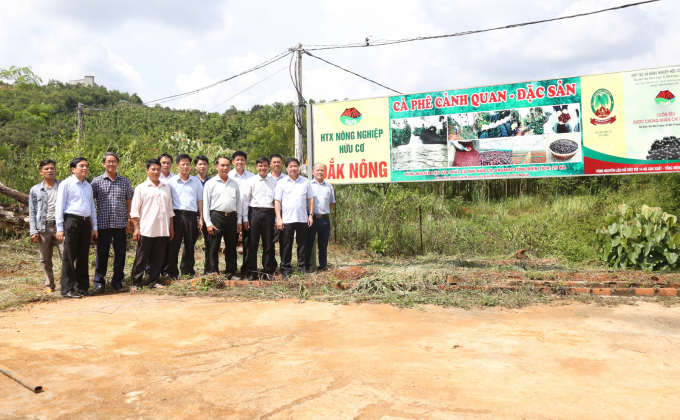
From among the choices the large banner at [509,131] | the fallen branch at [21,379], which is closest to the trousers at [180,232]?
the large banner at [509,131]

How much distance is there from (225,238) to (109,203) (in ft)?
5.03

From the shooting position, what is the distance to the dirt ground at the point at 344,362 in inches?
110

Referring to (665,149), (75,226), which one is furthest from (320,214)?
(665,149)

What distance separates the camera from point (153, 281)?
6.60 metres

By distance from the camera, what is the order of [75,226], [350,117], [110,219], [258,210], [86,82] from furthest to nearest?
[86,82], [350,117], [258,210], [110,219], [75,226]

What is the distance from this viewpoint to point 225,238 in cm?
676

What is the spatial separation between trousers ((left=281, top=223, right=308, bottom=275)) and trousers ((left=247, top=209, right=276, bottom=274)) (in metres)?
0.19

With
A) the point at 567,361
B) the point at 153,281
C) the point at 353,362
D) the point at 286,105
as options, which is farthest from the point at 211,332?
the point at 286,105

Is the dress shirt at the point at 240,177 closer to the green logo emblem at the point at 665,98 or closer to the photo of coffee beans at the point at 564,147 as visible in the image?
the photo of coffee beans at the point at 564,147

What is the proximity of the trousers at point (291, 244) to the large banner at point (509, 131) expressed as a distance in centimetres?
152

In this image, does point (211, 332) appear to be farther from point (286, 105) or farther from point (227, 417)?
point (286, 105)

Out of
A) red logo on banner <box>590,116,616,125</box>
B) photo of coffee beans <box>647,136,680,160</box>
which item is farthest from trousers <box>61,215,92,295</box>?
photo of coffee beans <box>647,136,680,160</box>

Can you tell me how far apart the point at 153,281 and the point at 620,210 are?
261 inches

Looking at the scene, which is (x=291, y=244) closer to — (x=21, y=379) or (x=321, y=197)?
(x=321, y=197)
